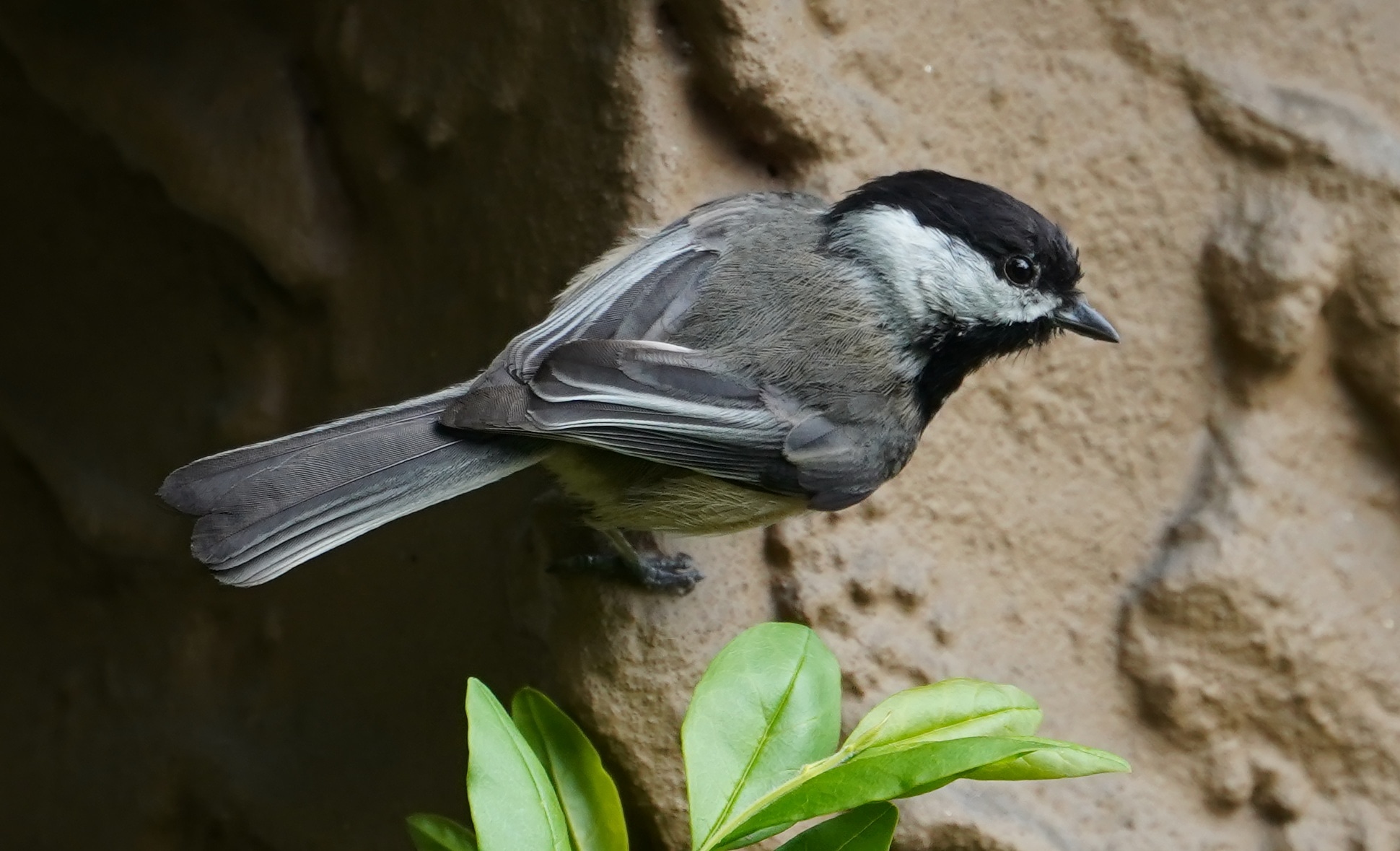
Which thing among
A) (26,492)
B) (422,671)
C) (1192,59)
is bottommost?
(26,492)

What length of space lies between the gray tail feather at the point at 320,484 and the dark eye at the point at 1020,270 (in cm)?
72

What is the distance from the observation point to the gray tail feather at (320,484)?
149 centimetres

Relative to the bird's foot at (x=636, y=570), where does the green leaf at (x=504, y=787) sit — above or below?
above

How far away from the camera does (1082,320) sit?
181 cm

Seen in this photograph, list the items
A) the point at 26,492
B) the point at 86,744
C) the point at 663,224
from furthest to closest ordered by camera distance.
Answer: the point at 26,492 < the point at 86,744 < the point at 663,224

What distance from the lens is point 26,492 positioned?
285cm

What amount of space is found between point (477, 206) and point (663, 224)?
38 cm

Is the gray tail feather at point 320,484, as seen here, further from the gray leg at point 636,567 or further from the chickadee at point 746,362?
the gray leg at point 636,567

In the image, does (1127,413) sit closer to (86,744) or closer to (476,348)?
(476,348)

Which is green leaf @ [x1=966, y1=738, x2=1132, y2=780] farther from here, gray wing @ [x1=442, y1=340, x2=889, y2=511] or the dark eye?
the dark eye

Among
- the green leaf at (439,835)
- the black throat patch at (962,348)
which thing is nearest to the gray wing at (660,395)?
the black throat patch at (962,348)

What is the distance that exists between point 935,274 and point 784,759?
0.74m

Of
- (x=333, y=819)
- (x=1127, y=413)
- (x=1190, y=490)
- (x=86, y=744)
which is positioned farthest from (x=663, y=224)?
(x=86, y=744)

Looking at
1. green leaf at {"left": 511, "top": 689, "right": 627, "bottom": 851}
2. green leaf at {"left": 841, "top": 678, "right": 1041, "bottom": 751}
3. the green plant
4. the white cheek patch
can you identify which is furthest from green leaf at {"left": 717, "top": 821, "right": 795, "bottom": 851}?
the white cheek patch
